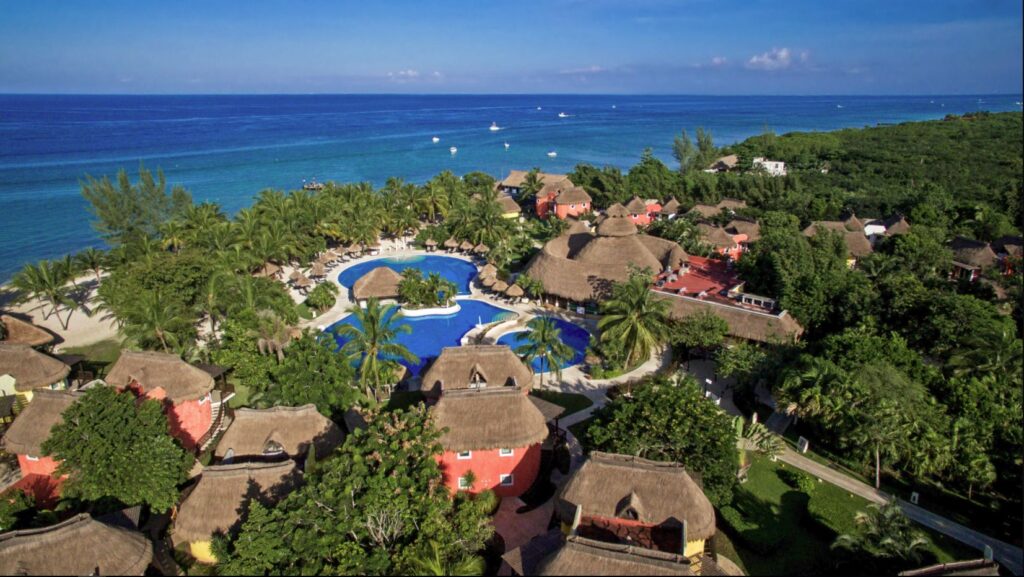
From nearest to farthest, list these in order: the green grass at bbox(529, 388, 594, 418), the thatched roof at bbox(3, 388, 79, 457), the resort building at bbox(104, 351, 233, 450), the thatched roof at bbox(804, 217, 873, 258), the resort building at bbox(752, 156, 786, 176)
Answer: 1. the thatched roof at bbox(3, 388, 79, 457)
2. the resort building at bbox(104, 351, 233, 450)
3. the green grass at bbox(529, 388, 594, 418)
4. the thatched roof at bbox(804, 217, 873, 258)
5. the resort building at bbox(752, 156, 786, 176)

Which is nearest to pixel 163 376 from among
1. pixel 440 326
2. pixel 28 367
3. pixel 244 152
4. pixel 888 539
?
pixel 28 367

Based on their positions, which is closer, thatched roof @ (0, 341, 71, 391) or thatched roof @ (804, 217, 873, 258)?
thatched roof @ (0, 341, 71, 391)

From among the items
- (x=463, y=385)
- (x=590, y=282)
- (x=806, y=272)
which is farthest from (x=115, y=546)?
(x=806, y=272)

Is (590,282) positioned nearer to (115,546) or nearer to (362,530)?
(362,530)

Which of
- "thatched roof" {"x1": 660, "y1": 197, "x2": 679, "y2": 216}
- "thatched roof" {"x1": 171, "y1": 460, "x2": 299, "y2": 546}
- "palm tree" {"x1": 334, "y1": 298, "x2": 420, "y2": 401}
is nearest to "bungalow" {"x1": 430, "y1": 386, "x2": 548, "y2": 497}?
"thatched roof" {"x1": 171, "y1": 460, "x2": 299, "y2": 546}

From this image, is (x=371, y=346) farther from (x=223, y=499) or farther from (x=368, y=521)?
(x=368, y=521)

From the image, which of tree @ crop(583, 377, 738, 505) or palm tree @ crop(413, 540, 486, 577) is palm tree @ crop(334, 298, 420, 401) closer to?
tree @ crop(583, 377, 738, 505)
